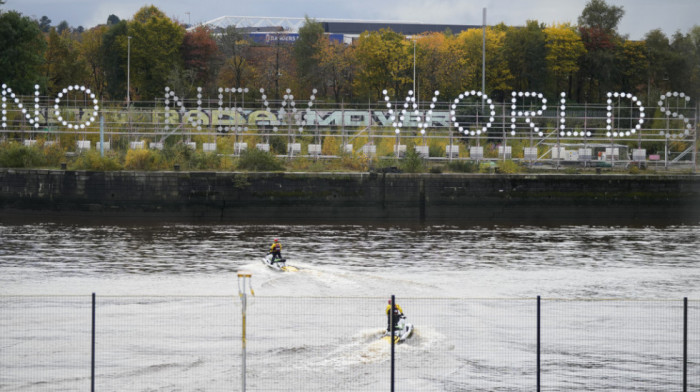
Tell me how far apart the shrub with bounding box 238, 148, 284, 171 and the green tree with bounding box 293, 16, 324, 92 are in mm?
33828

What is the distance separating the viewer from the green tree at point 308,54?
298 ft

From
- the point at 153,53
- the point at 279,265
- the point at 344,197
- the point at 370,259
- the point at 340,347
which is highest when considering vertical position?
→ the point at 153,53

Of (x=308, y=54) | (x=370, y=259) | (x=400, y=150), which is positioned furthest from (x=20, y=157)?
(x=308, y=54)

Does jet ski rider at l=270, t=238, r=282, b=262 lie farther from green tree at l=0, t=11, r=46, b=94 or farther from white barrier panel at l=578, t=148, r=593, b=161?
green tree at l=0, t=11, r=46, b=94

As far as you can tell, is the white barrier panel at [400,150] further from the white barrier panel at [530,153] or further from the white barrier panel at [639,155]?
the white barrier panel at [639,155]

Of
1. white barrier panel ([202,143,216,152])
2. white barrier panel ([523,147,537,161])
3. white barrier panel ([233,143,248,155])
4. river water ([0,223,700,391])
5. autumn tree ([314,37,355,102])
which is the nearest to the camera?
river water ([0,223,700,391])

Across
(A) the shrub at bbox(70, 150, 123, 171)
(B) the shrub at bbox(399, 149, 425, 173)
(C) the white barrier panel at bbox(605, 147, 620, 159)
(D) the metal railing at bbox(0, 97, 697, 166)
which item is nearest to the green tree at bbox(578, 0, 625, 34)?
(D) the metal railing at bbox(0, 97, 697, 166)

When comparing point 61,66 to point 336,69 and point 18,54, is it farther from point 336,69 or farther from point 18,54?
point 336,69

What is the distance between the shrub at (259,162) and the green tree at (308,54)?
1332 inches

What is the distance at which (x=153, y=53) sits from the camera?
92.4m

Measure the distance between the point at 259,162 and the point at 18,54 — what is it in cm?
3432

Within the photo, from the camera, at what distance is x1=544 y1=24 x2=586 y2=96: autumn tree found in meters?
89.8

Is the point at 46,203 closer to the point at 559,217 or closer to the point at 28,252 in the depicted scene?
the point at 28,252

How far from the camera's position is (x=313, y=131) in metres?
68.8
